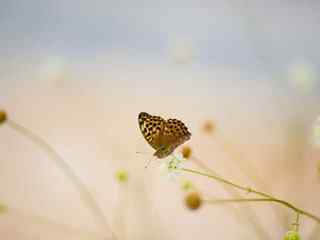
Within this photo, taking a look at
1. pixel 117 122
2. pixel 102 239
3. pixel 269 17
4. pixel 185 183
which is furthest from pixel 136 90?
pixel 185 183

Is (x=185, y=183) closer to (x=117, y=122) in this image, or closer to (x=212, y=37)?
(x=117, y=122)

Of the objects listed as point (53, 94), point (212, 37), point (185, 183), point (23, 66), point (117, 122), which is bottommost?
point (185, 183)

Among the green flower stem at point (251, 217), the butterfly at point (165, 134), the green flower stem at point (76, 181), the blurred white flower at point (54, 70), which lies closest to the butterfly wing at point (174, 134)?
the butterfly at point (165, 134)

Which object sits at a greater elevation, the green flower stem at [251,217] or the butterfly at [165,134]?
the green flower stem at [251,217]

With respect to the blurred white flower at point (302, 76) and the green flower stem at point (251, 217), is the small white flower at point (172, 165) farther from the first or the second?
the blurred white flower at point (302, 76)

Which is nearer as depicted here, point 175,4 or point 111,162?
point 111,162

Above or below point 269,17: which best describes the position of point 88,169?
below

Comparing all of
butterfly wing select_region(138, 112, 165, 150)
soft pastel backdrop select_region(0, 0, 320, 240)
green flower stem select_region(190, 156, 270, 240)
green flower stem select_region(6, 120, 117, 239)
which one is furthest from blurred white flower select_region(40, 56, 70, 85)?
butterfly wing select_region(138, 112, 165, 150)
